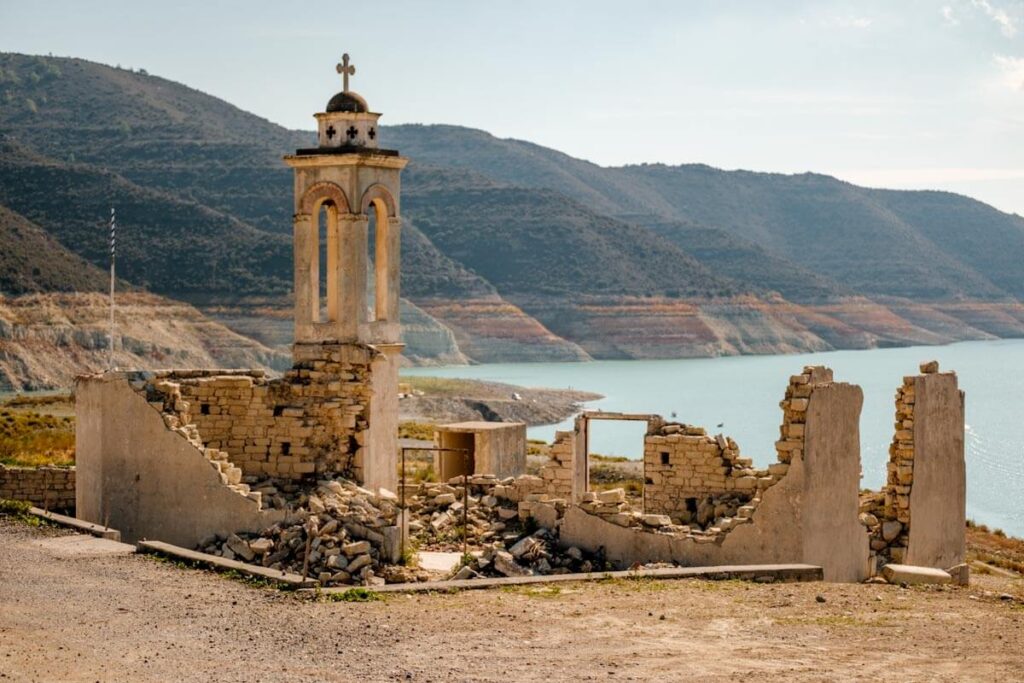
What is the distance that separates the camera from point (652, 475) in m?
15.4

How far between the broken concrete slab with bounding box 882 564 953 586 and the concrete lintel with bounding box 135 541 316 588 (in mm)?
4857

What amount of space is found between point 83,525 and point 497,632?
5.65 m

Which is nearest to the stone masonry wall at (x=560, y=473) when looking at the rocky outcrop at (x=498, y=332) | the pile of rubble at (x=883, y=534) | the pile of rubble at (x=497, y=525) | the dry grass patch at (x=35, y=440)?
the pile of rubble at (x=497, y=525)

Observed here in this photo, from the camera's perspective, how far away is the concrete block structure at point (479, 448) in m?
19.0

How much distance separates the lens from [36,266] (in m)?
72.8

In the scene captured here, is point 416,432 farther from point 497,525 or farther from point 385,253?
point 497,525

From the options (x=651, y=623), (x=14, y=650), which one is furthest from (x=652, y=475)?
(x=14, y=650)

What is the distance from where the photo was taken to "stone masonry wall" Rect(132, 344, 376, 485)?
52.0ft

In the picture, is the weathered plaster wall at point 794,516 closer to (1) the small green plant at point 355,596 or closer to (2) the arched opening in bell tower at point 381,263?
(1) the small green plant at point 355,596

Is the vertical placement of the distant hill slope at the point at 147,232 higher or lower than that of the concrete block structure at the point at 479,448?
higher

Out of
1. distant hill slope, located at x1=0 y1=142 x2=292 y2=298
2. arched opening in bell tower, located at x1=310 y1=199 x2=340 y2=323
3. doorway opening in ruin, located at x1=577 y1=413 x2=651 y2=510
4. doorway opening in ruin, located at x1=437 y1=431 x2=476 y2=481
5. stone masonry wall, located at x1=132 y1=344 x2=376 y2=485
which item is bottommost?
doorway opening in ruin, located at x1=577 y1=413 x2=651 y2=510

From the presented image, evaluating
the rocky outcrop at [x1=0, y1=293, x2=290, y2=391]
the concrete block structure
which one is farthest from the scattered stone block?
the rocky outcrop at [x1=0, y1=293, x2=290, y2=391]

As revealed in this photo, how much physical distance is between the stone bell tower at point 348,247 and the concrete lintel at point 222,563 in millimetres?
Result: 2956

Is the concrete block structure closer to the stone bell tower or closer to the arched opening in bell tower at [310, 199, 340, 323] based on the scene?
the stone bell tower
